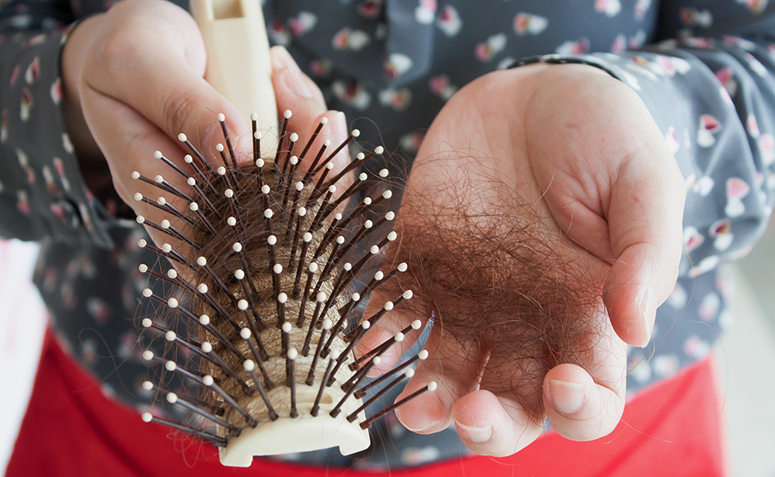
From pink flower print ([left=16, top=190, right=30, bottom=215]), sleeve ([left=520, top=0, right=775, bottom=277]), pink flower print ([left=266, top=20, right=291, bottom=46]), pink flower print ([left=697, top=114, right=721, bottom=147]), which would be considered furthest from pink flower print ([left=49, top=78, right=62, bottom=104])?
pink flower print ([left=697, top=114, right=721, bottom=147])

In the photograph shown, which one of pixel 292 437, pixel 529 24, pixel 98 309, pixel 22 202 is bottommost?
pixel 98 309

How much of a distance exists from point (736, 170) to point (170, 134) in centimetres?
81

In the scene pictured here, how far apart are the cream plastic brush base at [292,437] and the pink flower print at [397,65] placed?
0.59 m

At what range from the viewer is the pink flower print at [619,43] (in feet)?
2.95

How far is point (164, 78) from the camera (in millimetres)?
616

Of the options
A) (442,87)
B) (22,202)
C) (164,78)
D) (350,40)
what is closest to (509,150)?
(442,87)

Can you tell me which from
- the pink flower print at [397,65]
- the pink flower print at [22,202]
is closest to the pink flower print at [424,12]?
the pink flower print at [397,65]

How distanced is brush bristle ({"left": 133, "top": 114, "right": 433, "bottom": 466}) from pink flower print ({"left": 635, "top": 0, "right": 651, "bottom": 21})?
625 millimetres

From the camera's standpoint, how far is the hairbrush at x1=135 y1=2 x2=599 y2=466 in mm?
440

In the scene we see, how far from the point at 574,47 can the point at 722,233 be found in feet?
1.29

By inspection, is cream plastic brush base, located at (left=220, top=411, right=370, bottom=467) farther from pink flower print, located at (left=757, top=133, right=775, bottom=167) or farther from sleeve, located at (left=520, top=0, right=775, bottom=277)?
pink flower print, located at (left=757, top=133, right=775, bottom=167)

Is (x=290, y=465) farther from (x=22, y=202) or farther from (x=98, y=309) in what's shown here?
(x=22, y=202)

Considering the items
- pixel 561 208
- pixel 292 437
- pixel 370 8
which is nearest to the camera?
pixel 292 437

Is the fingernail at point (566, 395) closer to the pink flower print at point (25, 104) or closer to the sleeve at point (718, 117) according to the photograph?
the sleeve at point (718, 117)
